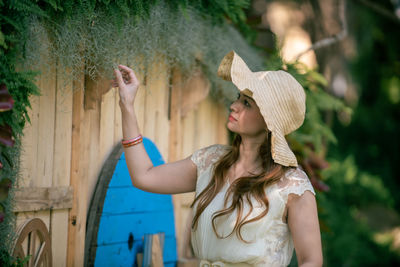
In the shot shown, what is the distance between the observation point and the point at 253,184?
7.23ft

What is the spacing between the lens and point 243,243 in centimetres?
218

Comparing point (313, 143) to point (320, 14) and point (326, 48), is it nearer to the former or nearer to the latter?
point (320, 14)

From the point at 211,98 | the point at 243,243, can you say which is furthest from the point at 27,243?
the point at 211,98

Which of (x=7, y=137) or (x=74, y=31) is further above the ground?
(x=74, y=31)

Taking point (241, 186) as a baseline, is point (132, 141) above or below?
above

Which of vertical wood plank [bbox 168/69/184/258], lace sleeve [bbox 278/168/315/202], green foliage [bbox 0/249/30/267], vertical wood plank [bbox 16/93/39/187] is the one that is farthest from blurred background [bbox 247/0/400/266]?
green foliage [bbox 0/249/30/267]

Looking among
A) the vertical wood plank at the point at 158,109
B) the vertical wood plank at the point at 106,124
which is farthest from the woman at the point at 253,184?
the vertical wood plank at the point at 158,109

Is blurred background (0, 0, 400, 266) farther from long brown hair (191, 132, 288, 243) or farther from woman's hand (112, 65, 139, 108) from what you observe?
long brown hair (191, 132, 288, 243)

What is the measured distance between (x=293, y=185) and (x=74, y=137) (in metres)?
1.09

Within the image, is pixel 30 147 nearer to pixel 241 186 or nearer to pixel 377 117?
pixel 241 186

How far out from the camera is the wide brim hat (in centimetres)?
217

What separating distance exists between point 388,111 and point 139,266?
752 centimetres

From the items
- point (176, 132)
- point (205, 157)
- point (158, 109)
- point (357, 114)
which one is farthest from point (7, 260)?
point (357, 114)

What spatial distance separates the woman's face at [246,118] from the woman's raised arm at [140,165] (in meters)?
0.30
